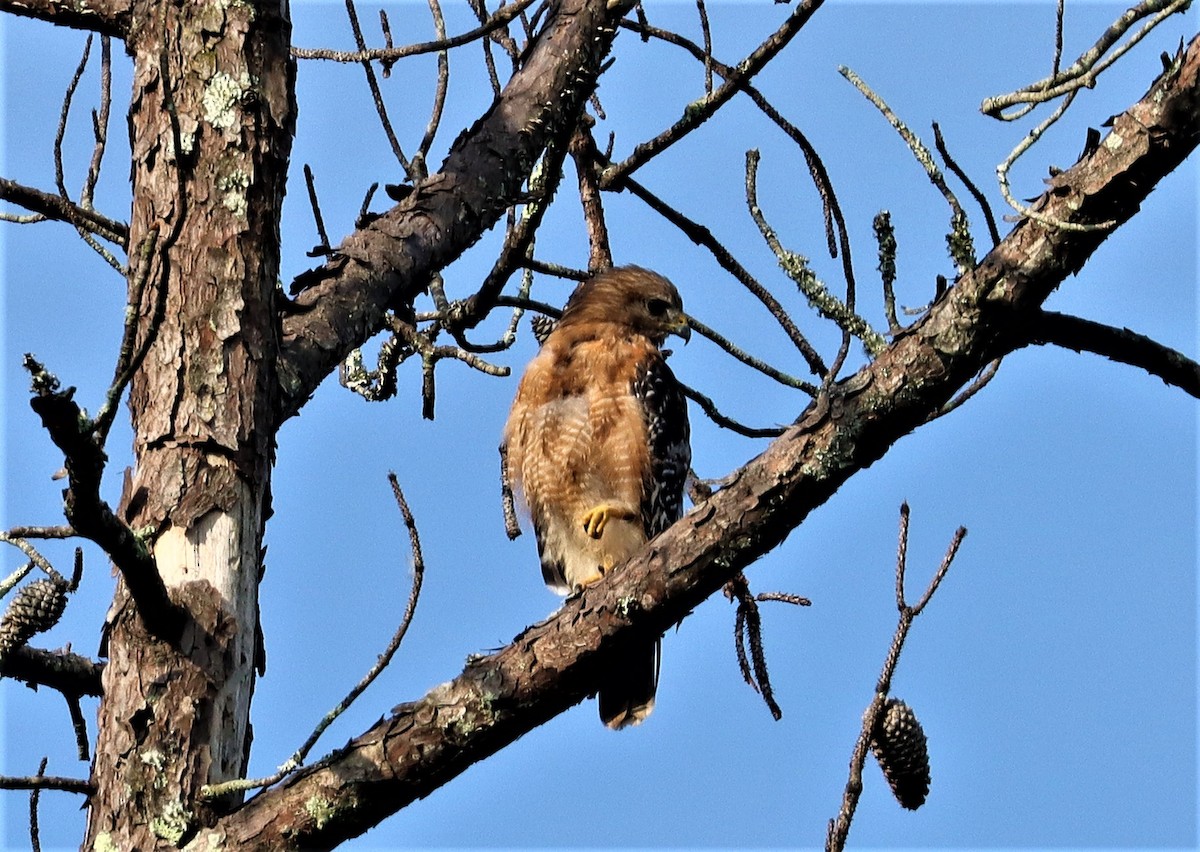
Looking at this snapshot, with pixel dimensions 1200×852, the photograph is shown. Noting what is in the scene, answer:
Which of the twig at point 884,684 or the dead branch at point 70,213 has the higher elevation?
the dead branch at point 70,213

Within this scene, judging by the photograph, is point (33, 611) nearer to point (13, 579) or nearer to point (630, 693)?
point (13, 579)

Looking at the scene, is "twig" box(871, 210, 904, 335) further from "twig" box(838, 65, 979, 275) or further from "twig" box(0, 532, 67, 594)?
"twig" box(0, 532, 67, 594)

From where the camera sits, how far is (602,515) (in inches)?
236

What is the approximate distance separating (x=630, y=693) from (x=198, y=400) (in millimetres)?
2807

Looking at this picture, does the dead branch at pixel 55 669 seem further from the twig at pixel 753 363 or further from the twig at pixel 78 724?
the twig at pixel 753 363

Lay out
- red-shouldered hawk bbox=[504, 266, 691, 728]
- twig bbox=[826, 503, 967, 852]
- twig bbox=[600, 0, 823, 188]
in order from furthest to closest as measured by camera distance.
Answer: red-shouldered hawk bbox=[504, 266, 691, 728], twig bbox=[600, 0, 823, 188], twig bbox=[826, 503, 967, 852]

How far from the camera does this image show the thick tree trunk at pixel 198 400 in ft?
10.9

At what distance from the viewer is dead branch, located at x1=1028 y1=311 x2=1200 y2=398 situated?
11.3 feet

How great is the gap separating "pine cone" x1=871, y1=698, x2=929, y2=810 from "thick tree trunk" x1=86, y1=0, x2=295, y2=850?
1.64m

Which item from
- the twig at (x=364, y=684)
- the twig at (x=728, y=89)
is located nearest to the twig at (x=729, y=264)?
the twig at (x=728, y=89)

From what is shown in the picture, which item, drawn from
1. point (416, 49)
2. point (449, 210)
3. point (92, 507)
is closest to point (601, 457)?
point (449, 210)

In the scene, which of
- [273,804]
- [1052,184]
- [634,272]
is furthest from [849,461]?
[634,272]

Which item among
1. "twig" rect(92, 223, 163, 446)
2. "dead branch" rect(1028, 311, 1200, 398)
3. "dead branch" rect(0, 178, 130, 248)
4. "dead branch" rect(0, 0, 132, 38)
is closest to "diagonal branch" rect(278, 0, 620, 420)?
"dead branch" rect(0, 178, 130, 248)

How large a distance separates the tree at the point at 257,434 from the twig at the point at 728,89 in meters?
1.08
